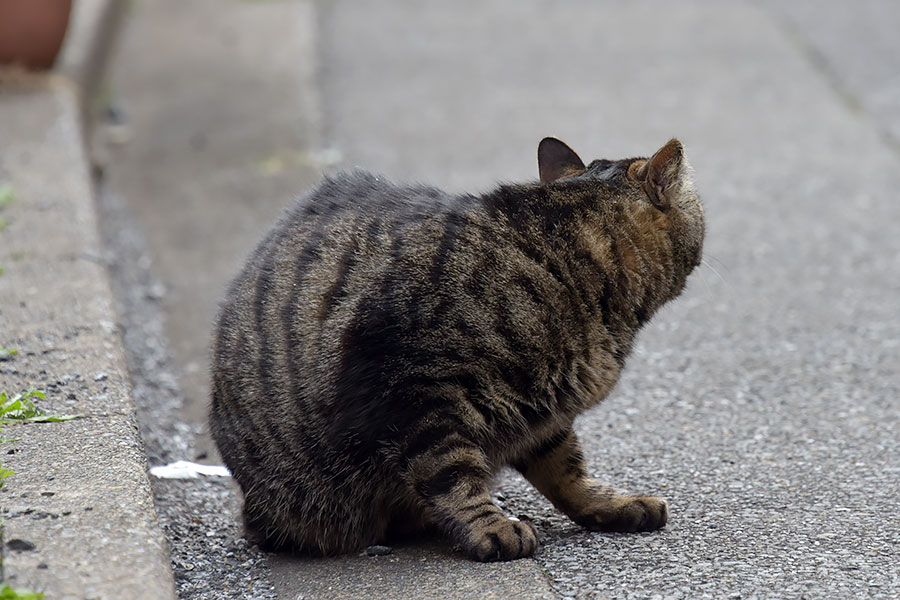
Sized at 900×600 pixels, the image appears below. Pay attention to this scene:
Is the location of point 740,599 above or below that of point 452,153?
below

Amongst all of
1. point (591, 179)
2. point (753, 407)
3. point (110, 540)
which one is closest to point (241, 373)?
point (110, 540)

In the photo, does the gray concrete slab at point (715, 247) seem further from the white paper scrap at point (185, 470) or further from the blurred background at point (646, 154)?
the white paper scrap at point (185, 470)

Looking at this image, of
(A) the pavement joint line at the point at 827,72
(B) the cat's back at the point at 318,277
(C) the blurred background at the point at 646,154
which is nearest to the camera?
(B) the cat's back at the point at 318,277

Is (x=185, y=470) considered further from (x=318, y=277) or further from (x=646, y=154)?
(x=646, y=154)

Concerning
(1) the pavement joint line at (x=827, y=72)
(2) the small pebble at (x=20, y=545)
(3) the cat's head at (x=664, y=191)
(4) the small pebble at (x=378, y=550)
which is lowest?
(4) the small pebble at (x=378, y=550)

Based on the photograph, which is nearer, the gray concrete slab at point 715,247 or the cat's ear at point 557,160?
the gray concrete slab at point 715,247

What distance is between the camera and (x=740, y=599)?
104 inches

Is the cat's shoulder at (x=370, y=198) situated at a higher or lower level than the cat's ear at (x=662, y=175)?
lower

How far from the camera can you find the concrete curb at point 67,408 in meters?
2.41

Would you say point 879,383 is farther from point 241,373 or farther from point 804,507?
point 241,373

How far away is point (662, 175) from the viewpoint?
3.17 meters

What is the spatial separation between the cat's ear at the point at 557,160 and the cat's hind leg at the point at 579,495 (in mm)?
743

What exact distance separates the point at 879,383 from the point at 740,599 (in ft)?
5.62

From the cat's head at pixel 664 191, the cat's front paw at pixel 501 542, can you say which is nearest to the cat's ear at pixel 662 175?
the cat's head at pixel 664 191
